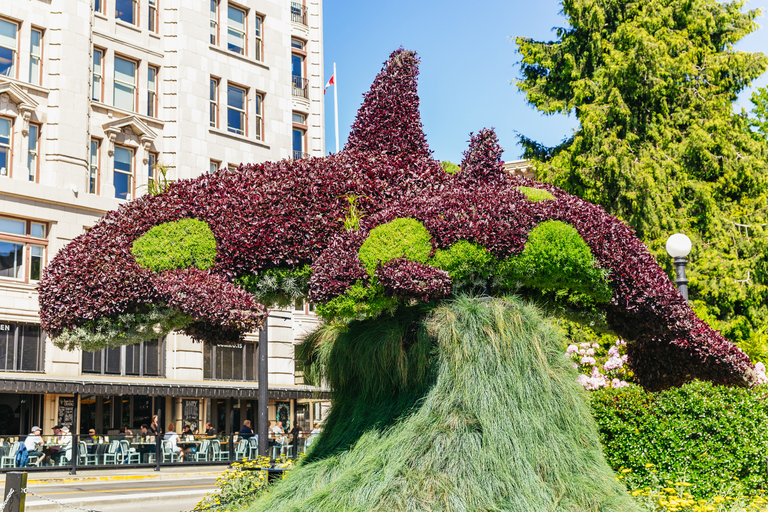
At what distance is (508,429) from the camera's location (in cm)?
711

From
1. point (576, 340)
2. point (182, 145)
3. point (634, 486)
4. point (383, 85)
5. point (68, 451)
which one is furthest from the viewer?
point (182, 145)

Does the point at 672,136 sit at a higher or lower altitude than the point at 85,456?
higher

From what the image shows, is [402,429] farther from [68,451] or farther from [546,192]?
[68,451]

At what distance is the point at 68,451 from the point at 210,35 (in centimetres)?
1726

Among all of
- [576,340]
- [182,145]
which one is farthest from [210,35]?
[576,340]

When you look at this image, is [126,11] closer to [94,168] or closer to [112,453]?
[94,168]

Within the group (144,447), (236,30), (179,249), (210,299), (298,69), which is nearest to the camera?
(210,299)

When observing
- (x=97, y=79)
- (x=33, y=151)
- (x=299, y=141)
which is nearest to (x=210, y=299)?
(x=33, y=151)

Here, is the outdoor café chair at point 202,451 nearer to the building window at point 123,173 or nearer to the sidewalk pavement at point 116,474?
the sidewalk pavement at point 116,474

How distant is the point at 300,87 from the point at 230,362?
13.2m

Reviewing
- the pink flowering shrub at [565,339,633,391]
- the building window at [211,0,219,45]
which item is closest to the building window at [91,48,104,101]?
the building window at [211,0,219,45]

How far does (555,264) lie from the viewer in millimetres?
7223

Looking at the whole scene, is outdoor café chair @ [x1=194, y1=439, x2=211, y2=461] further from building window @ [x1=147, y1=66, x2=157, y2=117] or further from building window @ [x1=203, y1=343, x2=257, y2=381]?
building window @ [x1=147, y1=66, x2=157, y2=117]

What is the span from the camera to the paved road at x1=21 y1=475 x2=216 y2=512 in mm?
14531
